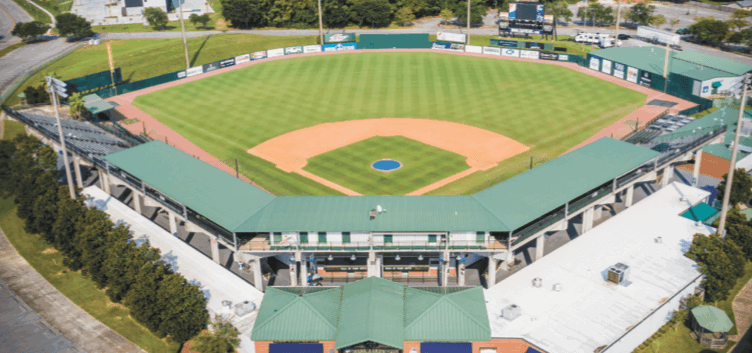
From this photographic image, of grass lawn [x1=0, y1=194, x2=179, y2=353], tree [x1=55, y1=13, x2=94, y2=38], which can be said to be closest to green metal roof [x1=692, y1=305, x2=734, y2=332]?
grass lawn [x1=0, y1=194, x2=179, y2=353]

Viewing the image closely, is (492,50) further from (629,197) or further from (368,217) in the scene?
(368,217)

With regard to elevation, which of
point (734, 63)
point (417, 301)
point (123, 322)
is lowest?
point (123, 322)

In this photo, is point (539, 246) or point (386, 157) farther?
point (386, 157)

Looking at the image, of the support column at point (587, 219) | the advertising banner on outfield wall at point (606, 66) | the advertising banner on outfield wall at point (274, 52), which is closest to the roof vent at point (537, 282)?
the support column at point (587, 219)

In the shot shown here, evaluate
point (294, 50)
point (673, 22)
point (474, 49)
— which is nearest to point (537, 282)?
point (474, 49)

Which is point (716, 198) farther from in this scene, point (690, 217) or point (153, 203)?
point (153, 203)

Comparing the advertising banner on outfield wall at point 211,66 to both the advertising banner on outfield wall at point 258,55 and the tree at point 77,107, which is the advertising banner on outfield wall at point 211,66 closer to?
the advertising banner on outfield wall at point 258,55

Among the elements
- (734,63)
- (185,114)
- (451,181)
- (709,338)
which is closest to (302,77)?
(185,114)
